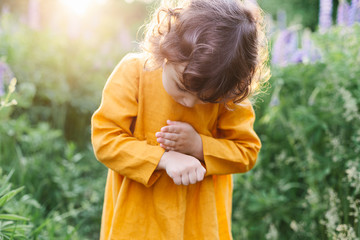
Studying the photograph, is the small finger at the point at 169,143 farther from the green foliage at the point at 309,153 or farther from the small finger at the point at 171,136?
the green foliage at the point at 309,153

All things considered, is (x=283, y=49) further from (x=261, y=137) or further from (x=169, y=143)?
(x=169, y=143)

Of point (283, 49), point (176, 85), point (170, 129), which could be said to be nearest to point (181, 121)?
point (170, 129)

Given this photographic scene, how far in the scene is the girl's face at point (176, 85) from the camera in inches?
50.1

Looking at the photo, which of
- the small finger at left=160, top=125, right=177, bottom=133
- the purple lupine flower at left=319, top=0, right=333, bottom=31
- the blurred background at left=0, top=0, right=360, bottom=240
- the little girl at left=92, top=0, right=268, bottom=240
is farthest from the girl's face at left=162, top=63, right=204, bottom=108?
the purple lupine flower at left=319, top=0, right=333, bottom=31

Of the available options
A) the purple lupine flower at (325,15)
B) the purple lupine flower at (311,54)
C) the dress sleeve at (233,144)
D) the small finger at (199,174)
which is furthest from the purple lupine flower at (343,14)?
the small finger at (199,174)

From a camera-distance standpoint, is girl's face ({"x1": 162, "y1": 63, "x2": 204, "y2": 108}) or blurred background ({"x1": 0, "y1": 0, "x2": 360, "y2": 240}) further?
blurred background ({"x1": 0, "y1": 0, "x2": 360, "y2": 240})

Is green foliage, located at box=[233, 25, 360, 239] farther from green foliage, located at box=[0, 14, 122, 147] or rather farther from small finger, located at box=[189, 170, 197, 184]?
green foliage, located at box=[0, 14, 122, 147]

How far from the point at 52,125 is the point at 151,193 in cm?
274

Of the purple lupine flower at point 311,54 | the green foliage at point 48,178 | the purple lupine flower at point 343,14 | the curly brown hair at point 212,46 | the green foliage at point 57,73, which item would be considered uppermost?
the purple lupine flower at point 343,14

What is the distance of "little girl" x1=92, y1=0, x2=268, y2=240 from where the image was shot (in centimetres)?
123

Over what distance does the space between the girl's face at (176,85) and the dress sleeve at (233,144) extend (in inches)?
8.5

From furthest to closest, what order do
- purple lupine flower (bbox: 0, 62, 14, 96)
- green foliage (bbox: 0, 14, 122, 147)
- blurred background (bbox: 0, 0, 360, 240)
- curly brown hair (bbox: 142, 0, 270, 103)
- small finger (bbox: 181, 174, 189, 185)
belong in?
green foliage (bbox: 0, 14, 122, 147) < purple lupine flower (bbox: 0, 62, 14, 96) < blurred background (bbox: 0, 0, 360, 240) < small finger (bbox: 181, 174, 189, 185) < curly brown hair (bbox: 142, 0, 270, 103)

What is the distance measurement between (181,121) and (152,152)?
0.20m

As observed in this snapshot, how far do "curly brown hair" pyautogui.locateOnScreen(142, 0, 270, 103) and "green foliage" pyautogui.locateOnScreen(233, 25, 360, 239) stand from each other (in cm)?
113
